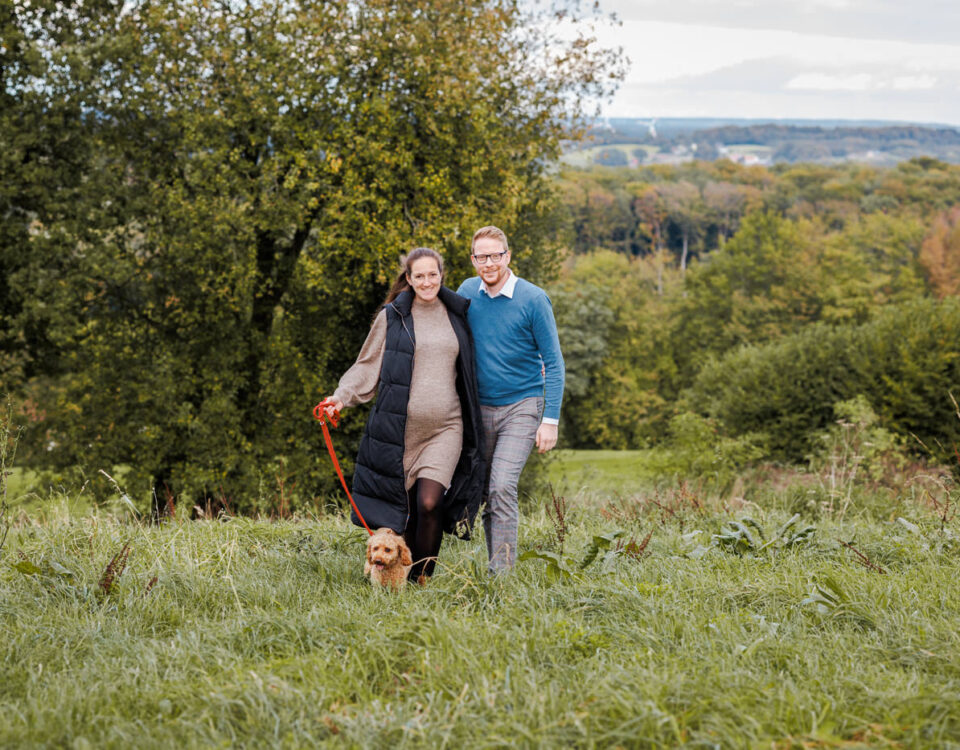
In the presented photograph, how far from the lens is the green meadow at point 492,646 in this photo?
281 cm

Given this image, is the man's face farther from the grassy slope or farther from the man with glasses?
the grassy slope

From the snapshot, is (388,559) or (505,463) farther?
(505,463)

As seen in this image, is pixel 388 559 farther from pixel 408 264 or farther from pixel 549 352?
pixel 408 264

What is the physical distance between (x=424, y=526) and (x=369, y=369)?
0.93m

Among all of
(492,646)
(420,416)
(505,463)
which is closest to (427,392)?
(420,416)

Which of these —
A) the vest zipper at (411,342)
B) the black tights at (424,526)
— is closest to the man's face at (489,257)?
the vest zipper at (411,342)

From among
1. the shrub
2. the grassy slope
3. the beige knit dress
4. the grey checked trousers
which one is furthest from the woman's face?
the shrub

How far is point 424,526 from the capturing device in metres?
4.66

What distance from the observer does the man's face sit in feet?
15.4

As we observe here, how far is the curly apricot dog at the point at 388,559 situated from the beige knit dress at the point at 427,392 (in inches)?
15.5

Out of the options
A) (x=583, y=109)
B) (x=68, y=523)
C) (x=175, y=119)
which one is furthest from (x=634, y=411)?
(x=68, y=523)

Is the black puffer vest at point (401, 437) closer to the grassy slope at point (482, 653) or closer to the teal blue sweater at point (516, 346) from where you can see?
the teal blue sweater at point (516, 346)

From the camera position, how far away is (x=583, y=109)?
15.1 meters

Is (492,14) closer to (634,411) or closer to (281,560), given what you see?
(281,560)
